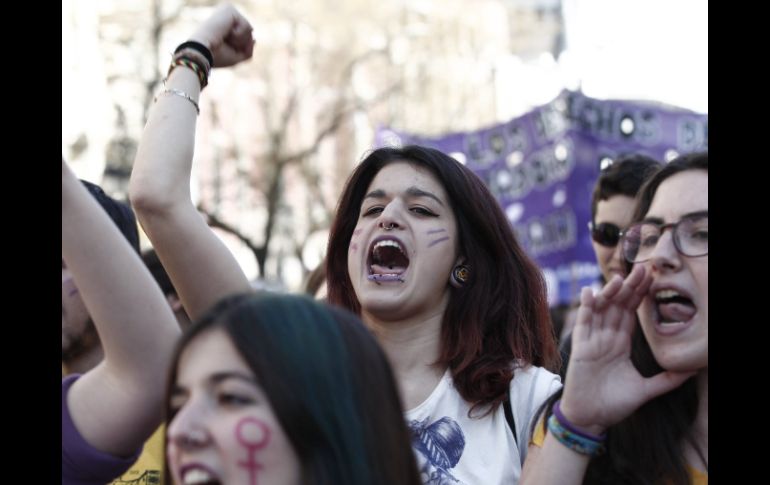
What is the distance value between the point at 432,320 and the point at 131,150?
678 inches

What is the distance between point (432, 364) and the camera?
129 inches

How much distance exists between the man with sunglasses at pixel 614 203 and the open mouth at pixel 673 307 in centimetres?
198

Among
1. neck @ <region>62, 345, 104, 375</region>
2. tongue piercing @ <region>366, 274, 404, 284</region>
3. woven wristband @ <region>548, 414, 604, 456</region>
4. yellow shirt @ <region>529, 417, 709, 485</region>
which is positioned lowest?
yellow shirt @ <region>529, 417, 709, 485</region>

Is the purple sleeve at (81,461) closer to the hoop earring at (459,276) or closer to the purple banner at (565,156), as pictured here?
the hoop earring at (459,276)

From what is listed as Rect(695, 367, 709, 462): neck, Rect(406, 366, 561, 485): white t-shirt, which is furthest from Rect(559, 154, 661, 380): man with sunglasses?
Rect(695, 367, 709, 462): neck

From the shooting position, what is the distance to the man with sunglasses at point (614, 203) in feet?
15.7

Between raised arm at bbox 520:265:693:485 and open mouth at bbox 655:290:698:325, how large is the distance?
0.16 metres

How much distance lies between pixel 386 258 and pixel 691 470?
1.09 meters

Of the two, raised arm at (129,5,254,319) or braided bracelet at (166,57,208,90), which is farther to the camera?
braided bracelet at (166,57,208,90)

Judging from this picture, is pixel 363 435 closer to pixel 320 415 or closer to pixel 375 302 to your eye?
pixel 320 415

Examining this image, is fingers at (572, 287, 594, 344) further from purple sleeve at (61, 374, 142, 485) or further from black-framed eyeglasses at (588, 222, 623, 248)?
black-framed eyeglasses at (588, 222, 623, 248)

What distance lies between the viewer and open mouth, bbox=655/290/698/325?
270cm

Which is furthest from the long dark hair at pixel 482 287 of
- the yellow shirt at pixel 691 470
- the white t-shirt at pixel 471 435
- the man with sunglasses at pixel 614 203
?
the man with sunglasses at pixel 614 203
